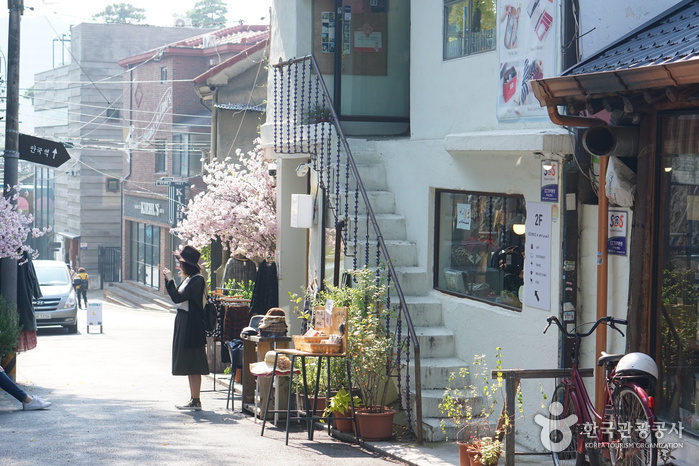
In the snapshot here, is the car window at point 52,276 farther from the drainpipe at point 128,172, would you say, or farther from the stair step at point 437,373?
the stair step at point 437,373

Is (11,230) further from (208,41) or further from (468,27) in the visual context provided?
(208,41)

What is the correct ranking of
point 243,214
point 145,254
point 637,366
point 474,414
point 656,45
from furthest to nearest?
1. point 145,254
2. point 243,214
3. point 474,414
4. point 656,45
5. point 637,366

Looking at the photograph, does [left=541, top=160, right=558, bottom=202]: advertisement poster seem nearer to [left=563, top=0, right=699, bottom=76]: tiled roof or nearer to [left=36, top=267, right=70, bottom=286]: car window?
[left=563, top=0, right=699, bottom=76]: tiled roof

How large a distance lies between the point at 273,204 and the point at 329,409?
804 centimetres

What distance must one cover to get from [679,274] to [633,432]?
56.7 inches

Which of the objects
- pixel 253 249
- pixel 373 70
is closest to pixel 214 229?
pixel 253 249

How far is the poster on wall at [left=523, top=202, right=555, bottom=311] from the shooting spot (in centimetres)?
887

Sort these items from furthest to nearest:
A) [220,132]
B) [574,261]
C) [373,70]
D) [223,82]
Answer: [223,82] < [220,132] < [373,70] < [574,261]

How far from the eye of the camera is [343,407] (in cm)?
988

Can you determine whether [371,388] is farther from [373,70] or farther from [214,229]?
[214,229]

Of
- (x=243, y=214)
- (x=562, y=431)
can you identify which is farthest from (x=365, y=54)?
(x=562, y=431)

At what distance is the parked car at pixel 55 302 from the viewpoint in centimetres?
2494

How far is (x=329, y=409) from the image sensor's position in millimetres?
9852

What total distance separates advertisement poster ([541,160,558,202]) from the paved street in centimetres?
270
